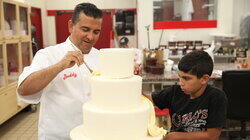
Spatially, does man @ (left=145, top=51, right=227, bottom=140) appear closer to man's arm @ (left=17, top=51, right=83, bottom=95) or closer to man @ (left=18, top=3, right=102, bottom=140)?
man @ (left=18, top=3, right=102, bottom=140)

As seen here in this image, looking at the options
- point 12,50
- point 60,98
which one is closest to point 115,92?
point 60,98

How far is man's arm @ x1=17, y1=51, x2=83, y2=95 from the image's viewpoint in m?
1.29

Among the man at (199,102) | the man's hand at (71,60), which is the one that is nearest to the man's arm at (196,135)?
the man at (199,102)

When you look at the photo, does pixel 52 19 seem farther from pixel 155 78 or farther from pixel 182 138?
pixel 182 138

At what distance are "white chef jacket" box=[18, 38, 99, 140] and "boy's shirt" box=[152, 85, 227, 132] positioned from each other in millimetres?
653

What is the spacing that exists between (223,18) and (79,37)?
5.32 metres

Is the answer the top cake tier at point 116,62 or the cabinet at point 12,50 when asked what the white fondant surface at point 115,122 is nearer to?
the top cake tier at point 116,62

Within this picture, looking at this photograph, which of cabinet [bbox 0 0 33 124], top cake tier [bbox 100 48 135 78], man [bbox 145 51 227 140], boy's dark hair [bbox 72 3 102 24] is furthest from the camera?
cabinet [bbox 0 0 33 124]

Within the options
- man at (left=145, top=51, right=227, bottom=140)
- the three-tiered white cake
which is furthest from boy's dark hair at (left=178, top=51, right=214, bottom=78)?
the three-tiered white cake

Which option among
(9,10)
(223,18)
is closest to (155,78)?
(9,10)

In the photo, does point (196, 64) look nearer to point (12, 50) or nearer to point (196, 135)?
point (196, 135)

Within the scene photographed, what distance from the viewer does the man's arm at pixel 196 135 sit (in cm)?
156

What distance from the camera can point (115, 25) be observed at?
7.71 meters

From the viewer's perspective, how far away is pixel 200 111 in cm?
171
